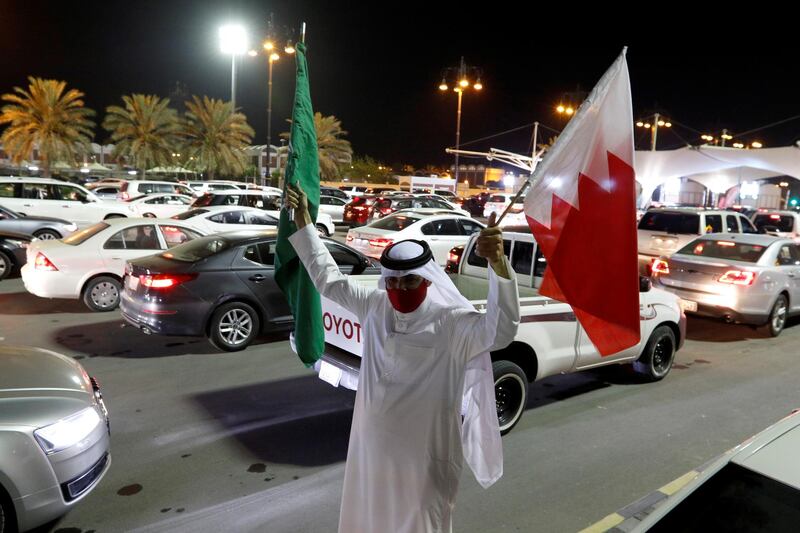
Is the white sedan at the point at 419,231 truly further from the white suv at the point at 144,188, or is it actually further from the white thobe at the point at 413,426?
the white suv at the point at 144,188

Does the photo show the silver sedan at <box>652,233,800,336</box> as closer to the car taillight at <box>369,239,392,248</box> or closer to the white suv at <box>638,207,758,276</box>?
the white suv at <box>638,207,758,276</box>

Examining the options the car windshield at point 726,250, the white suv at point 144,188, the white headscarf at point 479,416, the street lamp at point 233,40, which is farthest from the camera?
the street lamp at point 233,40

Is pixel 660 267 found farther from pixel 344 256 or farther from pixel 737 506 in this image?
pixel 737 506

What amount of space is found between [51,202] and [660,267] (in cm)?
1566

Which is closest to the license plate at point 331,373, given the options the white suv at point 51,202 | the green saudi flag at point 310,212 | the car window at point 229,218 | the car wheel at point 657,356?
the green saudi flag at point 310,212

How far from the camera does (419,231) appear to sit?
14.1 meters

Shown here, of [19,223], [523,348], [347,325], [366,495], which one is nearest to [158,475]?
[347,325]

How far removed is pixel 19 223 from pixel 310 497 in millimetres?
11800

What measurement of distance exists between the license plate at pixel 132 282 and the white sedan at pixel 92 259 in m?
1.90

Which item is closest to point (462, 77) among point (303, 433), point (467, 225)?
point (467, 225)

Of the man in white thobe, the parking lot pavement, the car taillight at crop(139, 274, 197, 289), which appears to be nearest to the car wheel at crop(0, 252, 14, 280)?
the parking lot pavement

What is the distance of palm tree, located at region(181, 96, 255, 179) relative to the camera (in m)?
Result: 39.9

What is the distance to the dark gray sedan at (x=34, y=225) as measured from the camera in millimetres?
12785

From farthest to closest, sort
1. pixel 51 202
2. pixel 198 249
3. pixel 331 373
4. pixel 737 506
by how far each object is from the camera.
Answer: pixel 51 202
pixel 198 249
pixel 331 373
pixel 737 506
